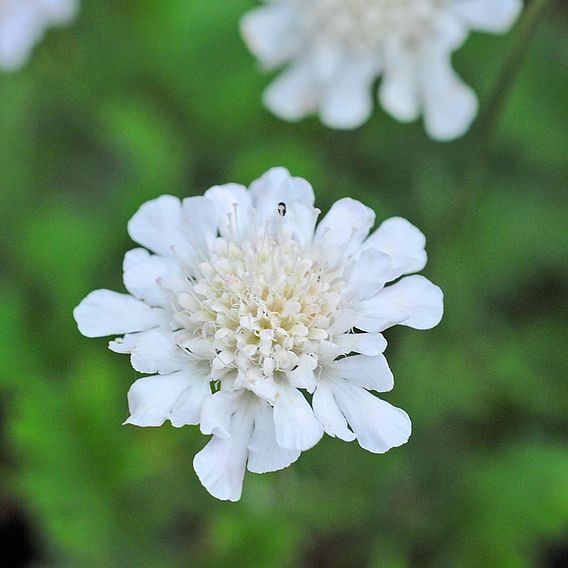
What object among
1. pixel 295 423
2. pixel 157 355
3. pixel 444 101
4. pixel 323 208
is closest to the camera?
pixel 295 423

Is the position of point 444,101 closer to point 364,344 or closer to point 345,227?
point 345,227

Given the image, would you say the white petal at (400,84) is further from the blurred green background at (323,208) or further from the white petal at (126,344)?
the white petal at (126,344)

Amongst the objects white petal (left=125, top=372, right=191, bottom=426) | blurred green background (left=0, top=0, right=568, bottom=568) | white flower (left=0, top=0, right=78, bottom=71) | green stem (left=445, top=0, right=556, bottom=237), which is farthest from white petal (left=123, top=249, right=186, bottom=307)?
white flower (left=0, top=0, right=78, bottom=71)

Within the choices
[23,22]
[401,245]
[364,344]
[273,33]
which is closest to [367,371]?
[364,344]

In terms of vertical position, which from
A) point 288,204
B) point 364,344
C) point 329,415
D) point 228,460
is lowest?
point 228,460

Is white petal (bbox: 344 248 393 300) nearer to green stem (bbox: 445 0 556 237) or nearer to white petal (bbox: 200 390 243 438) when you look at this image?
white petal (bbox: 200 390 243 438)

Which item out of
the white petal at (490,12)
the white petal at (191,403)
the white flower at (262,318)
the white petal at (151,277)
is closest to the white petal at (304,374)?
the white flower at (262,318)

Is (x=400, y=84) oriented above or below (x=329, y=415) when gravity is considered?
above

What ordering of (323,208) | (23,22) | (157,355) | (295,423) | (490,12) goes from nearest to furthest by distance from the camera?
(295,423) → (157,355) → (490,12) → (323,208) → (23,22)
